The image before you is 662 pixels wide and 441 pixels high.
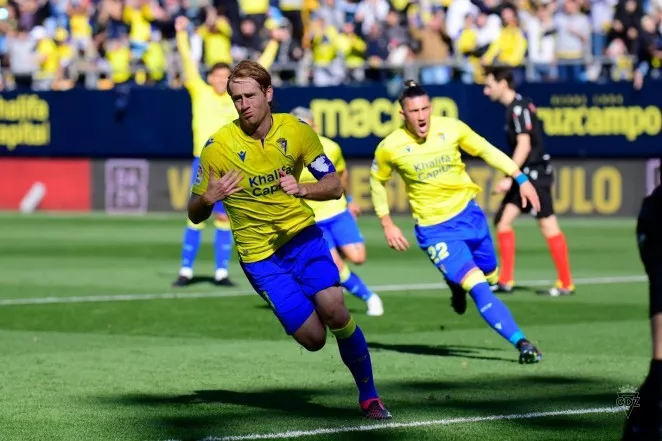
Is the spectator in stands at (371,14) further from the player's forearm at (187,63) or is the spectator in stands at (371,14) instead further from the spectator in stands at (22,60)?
the player's forearm at (187,63)

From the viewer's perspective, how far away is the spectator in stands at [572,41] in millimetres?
26469

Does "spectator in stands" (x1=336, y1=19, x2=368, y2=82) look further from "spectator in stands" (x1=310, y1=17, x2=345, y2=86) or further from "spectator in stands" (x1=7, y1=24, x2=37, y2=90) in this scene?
"spectator in stands" (x1=7, y1=24, x2=37, y2=90)

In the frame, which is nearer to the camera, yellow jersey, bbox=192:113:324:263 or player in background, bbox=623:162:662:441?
player in background, bbox=623:162:662:441

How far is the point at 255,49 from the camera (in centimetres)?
2836

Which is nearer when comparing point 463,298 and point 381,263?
point 463,298

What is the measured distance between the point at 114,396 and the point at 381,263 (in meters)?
10.9

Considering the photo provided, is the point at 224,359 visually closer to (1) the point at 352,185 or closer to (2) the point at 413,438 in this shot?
(2) the point at 413,438

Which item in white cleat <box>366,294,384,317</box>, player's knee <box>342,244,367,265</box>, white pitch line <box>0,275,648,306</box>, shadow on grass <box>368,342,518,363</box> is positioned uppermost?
player's knee <box>342,244,367,265</box>

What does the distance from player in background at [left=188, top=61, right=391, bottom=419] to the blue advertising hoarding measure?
741 inches

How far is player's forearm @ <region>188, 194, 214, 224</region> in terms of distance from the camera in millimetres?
8219

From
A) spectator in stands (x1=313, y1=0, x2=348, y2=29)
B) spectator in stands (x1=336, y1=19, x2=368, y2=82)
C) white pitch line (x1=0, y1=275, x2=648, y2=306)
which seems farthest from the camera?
spectator in stands (x1=313, y1=0, x2=348, y2=29)

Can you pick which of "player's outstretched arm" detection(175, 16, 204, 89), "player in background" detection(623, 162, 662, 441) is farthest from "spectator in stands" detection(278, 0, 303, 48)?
"player in background" detection(623, 162, 662, 441)

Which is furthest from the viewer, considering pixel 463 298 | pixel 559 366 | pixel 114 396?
pixel 463 298

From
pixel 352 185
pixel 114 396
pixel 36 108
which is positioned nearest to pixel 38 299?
pixel 114 396
